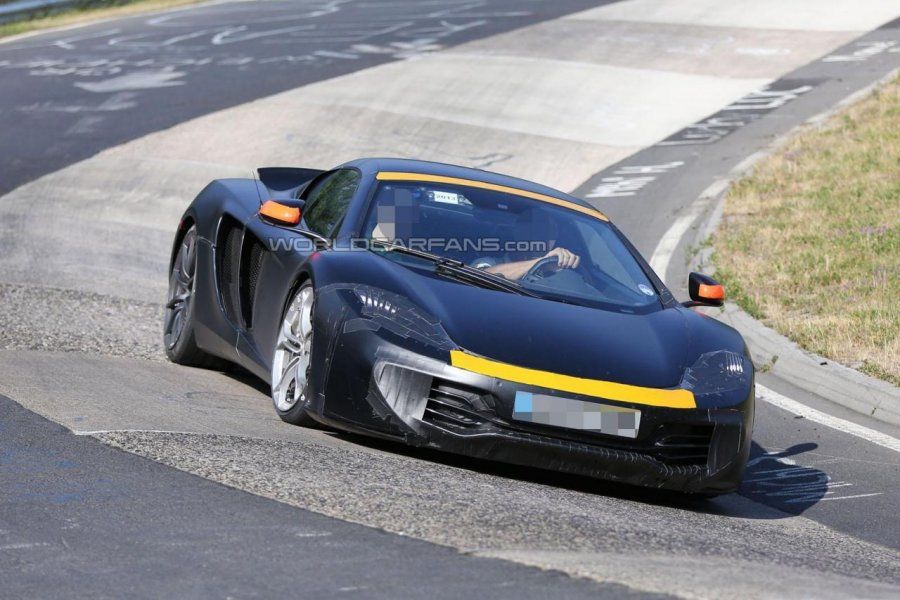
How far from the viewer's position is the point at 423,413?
18.7 feet

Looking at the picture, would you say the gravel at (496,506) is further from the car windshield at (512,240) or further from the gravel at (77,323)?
the gravel at (77,323)

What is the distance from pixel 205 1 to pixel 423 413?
32185 millimetres

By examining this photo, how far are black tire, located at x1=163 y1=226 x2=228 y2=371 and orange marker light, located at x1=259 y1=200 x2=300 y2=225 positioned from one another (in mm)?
1072

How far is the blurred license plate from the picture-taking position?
5.65m

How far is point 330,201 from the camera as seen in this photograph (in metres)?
7.44

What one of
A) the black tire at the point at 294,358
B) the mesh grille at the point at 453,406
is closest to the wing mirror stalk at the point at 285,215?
the black tire at the point at 294,358

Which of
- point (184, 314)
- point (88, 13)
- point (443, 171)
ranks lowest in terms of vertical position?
point (88, 13)

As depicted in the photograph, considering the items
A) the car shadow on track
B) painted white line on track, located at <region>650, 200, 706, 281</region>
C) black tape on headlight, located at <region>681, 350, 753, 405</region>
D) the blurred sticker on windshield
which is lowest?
painted white line on track, located at <region>650, 200, 706, 281</region>

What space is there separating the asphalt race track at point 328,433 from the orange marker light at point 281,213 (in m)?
0.91

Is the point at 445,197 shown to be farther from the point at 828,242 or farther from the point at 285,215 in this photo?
the point at 828,242

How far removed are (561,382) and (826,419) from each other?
2848 mm

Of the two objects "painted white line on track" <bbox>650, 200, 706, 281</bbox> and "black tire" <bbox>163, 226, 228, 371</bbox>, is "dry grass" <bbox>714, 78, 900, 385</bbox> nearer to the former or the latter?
"painted white line on track" <bbox>650, 200, 706, 281</bbox>

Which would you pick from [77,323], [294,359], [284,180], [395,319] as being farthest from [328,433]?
[77,323]

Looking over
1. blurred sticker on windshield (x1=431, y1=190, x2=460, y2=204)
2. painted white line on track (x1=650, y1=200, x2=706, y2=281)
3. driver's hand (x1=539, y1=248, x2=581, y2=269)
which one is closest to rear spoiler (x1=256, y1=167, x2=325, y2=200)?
blurred sticker on windshield (x1=431, y1=190, x2=460, y2=204)
